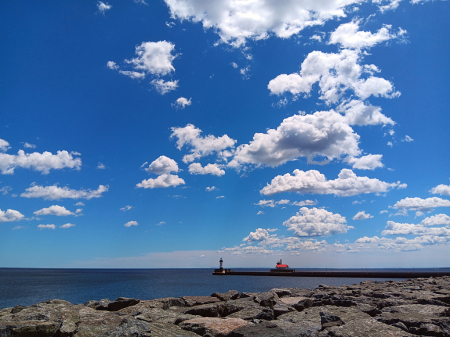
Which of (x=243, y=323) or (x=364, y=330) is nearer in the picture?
(x=364, y=330)

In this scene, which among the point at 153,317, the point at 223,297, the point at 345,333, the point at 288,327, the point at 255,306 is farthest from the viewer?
the point at 223,297

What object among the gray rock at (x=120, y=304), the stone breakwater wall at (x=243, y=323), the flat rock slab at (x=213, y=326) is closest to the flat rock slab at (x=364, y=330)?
the stone breakwater wall at (x=243, y=323)

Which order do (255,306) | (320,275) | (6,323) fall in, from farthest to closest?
(320,275) → (255,306) → (6,323)

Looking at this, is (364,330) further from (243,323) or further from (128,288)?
(128,288)

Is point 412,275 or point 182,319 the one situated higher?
point 182,319

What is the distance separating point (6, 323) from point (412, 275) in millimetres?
70267

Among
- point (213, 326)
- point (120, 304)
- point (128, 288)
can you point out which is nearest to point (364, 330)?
point (213, 326)

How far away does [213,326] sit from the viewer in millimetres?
8148

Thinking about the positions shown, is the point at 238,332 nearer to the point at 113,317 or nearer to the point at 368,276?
the point at 113,317

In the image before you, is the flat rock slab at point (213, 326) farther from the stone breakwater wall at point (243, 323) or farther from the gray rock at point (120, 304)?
the gray rock at point (120, 304)

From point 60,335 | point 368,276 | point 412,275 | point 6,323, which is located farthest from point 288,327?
point 368,276

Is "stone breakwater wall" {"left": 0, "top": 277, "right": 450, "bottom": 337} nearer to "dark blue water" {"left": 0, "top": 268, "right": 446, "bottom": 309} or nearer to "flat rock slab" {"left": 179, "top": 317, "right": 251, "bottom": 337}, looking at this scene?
"flat rock slab" {"left": 179, "top": 317, "right": 251, "bottom": 337}

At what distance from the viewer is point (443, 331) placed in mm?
7094

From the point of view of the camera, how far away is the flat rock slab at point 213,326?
25.6 feet
